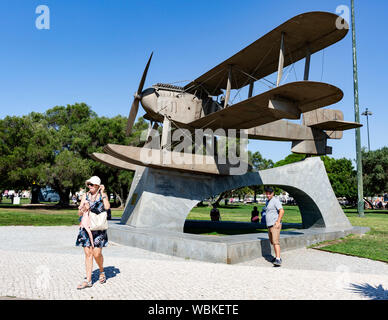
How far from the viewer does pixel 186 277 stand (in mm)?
6367

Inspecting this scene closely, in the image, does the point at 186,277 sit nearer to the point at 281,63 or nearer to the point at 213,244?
the point at 213,244

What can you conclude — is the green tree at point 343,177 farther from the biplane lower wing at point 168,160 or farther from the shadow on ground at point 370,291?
the shadow on ground at point 370,291

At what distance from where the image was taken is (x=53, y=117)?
49531mm

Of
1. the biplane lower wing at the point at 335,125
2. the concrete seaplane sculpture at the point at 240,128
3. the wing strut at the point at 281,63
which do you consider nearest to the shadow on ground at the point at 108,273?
the concrete seaplane sculpture at the point at 240,128

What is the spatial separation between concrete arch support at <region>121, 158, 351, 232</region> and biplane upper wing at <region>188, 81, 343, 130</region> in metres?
2.97

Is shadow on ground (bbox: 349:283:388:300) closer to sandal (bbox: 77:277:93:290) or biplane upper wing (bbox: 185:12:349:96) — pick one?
sandal (bbox: 77:277:93:290)

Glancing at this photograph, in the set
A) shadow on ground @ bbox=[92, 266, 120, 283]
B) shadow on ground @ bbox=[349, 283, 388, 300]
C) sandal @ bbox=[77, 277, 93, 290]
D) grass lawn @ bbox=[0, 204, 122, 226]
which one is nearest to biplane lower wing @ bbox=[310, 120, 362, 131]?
shadow on ground @ bbox=[349, 283, 388, 300]

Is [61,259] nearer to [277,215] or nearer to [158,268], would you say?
[158,268]

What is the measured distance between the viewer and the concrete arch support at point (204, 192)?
13.3m

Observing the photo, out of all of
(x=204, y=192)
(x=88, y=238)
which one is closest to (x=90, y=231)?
(x=88, y=238)

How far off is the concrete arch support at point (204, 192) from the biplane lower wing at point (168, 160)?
0.66 m
